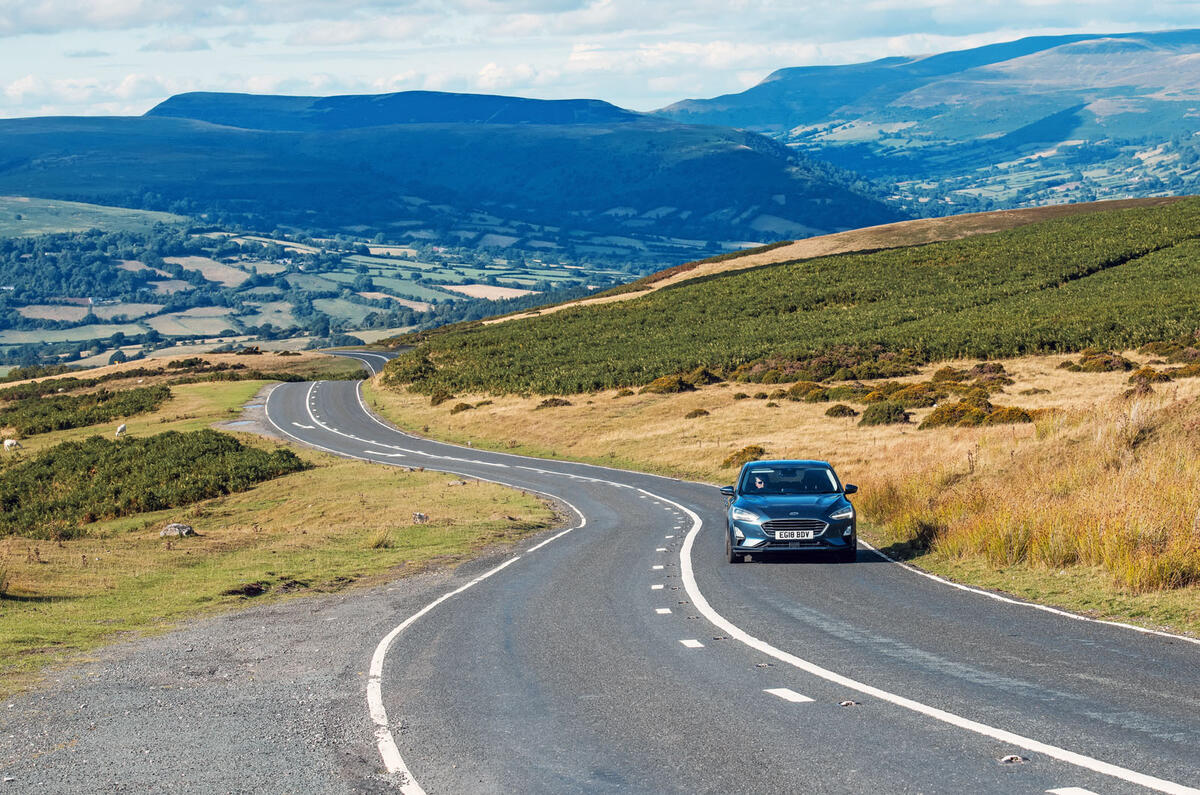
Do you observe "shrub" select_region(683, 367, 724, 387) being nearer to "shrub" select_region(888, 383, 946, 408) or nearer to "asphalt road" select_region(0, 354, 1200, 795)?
"shrub" select_region(888, 383, 946, 408)

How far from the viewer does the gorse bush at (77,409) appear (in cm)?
7100

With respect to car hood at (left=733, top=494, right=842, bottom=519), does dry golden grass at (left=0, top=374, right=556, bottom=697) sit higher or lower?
lower

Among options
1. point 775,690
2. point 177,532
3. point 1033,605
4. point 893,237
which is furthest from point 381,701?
point 893,237

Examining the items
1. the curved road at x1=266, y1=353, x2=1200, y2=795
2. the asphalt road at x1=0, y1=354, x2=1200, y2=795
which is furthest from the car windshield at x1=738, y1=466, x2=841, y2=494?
the asphalt road at x1=0, y1=354, x2=1200, y2=795

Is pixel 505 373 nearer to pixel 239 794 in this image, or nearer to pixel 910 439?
pixel 910 439

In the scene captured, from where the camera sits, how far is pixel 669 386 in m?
65.9

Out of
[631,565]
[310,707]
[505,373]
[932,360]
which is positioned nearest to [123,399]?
[505,373]

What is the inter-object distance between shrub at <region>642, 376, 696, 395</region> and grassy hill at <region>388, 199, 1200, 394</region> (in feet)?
12.6

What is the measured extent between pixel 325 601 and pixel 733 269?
113m

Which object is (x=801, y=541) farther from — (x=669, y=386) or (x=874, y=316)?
(x=874, y=316)

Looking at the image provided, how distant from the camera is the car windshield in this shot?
21.3m

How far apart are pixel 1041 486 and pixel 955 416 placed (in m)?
25.8

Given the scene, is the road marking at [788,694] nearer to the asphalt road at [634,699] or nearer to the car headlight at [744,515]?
the asphalt road at [634,699]

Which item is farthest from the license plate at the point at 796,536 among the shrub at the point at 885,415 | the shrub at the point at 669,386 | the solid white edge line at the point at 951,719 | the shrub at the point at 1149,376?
the shrub at the point at 669,386
